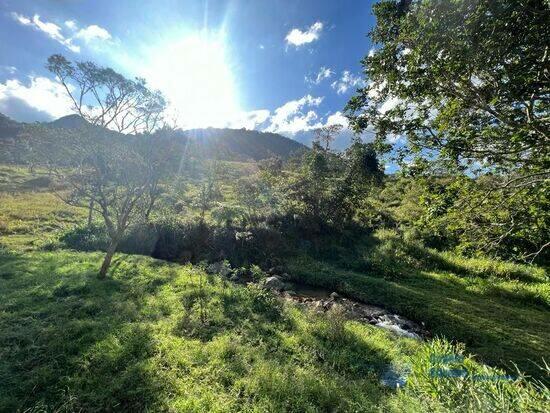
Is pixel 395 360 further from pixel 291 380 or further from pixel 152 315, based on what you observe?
pixel 152 315

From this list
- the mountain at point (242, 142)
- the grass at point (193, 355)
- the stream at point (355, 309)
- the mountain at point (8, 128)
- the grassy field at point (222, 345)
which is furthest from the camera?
the mountain at point (242, 142)

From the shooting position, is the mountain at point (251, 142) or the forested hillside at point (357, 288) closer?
the forested hillside at point (357, 288)

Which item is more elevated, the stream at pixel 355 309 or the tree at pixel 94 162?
the tree at pixel 94 162

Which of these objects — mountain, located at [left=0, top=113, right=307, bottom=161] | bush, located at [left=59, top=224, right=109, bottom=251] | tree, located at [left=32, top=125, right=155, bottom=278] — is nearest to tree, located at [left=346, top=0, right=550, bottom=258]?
tree, located at [left=32, top=125, right=155, bottom=278]

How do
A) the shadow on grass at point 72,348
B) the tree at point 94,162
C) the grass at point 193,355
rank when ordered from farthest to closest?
the tree at point 94,162 → the shadow on grass at point 72,348 → the grass at point 193,355

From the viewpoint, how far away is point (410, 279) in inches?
958

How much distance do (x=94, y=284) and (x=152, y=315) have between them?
186 inches

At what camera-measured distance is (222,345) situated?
1090cm

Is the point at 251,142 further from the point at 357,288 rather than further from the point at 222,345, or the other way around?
the point at 222,345

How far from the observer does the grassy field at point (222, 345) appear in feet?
24.6

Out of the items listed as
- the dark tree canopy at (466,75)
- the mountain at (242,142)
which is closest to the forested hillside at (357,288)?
the dark tree canopy at (466,75)

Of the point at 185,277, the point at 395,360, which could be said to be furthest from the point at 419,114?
the point at 185,277

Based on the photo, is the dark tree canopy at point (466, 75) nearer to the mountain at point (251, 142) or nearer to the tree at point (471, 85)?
the tree at point (471, 85)

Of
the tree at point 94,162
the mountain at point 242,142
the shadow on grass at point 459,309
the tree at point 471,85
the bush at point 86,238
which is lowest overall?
the bush at point 86,238
